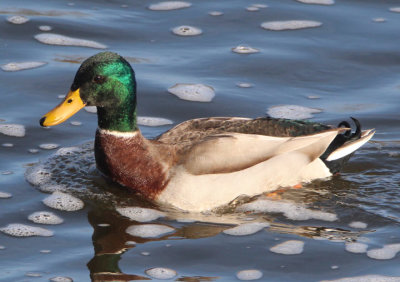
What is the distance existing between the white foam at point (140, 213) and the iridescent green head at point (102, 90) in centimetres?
78

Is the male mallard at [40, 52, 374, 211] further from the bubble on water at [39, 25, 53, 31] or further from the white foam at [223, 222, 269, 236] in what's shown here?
the bubble on water at [39, 25, 53, 31]

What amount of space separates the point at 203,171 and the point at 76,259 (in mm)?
1435

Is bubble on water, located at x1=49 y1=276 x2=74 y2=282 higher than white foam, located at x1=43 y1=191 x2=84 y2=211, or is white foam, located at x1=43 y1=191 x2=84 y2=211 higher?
white foam, located at x1=43 y1=191 x2=84 y2=211

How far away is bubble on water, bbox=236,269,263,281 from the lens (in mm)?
6352

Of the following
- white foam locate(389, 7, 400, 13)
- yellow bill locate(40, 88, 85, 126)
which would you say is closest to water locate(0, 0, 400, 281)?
white foam locate(389, 7, 400, 13)

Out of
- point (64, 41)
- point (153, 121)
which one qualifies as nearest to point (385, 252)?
point (153, 121)

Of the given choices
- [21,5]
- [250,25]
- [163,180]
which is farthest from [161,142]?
[21,5]

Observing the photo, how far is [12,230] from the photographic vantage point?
276 inches

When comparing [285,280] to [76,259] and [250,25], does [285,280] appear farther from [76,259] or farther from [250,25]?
[250,25]

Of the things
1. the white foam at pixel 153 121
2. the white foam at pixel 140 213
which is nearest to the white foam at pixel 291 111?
the white foam at pixel 153 121

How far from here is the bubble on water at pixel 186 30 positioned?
36.9 ft

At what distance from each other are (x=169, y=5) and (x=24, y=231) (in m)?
5.65

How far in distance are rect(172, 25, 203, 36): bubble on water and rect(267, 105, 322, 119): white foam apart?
214cm

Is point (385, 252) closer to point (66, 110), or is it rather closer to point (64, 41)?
point (66, 110)
